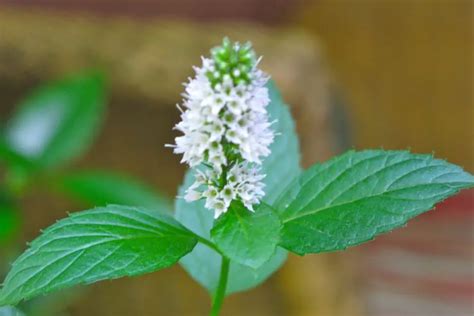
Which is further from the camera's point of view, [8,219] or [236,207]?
[8,219]

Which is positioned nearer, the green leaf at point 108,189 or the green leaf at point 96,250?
the green leaf at point 96,250

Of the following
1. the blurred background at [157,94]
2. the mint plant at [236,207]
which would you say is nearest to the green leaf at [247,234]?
the mint plant at [236,207]

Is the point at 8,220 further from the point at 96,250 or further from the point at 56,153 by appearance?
the point at 96,250

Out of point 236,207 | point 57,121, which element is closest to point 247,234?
point 236,207

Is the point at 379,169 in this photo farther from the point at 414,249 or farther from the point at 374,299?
the point at 414,249

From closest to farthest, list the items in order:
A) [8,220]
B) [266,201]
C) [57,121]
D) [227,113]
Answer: [227,113], [266,201], [8,220], [57,121]

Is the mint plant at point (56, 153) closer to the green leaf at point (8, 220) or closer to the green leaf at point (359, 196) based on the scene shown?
the green leaf at point (8, 220)
